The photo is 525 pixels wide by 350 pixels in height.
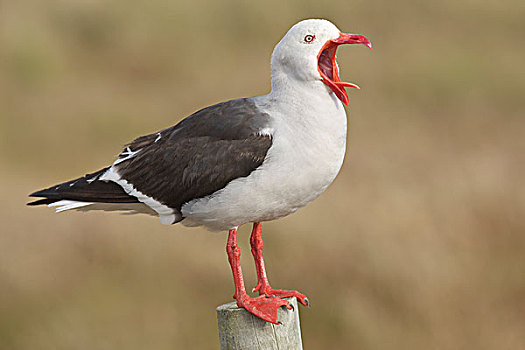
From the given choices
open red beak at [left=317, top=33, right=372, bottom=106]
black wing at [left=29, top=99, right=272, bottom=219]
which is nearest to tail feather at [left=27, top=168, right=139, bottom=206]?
black wing at [left=29, top=99, right=272, bottom=219]

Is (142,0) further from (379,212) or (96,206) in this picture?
(96,206)

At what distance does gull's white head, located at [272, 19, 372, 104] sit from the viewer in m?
3.14

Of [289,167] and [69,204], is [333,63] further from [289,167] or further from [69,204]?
[69,204]

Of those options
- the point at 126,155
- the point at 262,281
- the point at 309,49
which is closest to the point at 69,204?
the point at 126,155

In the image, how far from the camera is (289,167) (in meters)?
3.08

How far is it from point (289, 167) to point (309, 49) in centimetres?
49

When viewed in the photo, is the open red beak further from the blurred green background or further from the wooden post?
the blurred green background

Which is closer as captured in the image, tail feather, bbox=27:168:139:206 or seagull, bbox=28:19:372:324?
seagull, bbox=28:19:372:324

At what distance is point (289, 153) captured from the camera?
3.10 metres

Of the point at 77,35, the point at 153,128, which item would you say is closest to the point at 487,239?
the point at 153,128

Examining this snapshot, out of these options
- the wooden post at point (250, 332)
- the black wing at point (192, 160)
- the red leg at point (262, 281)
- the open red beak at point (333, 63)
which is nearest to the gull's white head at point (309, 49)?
the open red beak at point (333, 63)

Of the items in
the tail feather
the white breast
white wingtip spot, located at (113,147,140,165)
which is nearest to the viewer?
the white breast

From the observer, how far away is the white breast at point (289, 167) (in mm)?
3090

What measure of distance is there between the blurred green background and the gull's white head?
10.0 feet
